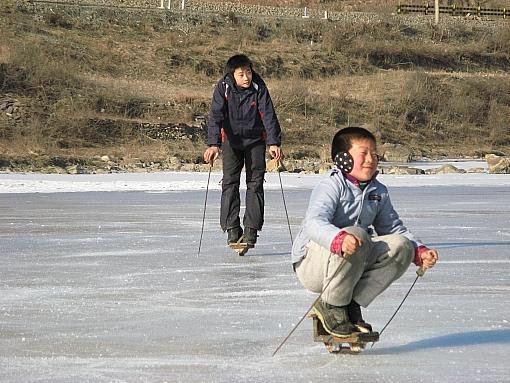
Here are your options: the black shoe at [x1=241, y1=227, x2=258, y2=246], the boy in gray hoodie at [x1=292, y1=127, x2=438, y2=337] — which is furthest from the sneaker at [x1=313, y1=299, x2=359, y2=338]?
the black shoe at [x1=241, y1=227, x2=258, y2=246]

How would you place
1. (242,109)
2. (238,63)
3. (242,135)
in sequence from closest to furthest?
1. (238,63)
2. (242,109)
3. (242,135)

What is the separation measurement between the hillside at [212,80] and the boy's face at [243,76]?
781 inches

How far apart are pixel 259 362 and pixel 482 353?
2.84ft

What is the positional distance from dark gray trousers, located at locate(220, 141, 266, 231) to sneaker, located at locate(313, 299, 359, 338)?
13.5 feet

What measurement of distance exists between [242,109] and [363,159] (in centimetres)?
400

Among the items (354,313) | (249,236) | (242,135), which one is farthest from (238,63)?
(354,313)

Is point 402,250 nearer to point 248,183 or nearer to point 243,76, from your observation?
point 243,76

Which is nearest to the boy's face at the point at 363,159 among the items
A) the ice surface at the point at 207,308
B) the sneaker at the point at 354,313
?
the sneaker at the point at 354,313

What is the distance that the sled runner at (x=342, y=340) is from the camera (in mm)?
4773

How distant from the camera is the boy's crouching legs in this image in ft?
15.9

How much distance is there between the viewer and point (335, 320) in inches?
191

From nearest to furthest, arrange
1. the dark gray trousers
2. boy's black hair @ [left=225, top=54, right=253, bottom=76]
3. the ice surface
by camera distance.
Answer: the ice surface, boy's black hair @ [left=225, top=54, right=253, bottom=76], the dark gray trousers

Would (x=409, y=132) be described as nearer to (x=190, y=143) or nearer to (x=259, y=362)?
(x=190, y=143)

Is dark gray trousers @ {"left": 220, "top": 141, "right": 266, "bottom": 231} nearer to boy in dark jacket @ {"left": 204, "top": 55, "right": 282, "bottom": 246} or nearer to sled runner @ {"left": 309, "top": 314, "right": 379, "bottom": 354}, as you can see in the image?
boy in dark jacket @ {"left": 204, "top": 55, "right": 282, "bottom": 246}
